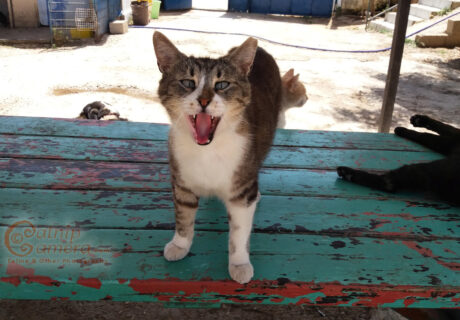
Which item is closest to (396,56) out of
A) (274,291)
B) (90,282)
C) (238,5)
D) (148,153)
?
(148,153)

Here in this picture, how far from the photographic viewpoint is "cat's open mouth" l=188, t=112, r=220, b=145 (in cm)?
157

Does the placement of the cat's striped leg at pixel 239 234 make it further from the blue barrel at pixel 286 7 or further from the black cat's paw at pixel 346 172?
the blue barrel at pixel 286 7

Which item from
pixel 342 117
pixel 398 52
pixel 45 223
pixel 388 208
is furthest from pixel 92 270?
pixel 342 117

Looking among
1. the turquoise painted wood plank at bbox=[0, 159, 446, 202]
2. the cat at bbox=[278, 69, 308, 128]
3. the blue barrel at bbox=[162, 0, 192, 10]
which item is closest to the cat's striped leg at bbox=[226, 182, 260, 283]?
the turquoise painted wood plank at bbox=[0, 159, 446, 202]

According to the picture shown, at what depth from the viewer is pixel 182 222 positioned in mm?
1753

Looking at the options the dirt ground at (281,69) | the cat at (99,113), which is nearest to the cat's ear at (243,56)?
the dirt ground at (281,69)

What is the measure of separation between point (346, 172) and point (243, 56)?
113cm

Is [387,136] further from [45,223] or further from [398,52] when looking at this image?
[45,223]

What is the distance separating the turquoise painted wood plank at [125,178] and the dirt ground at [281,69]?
2053mm

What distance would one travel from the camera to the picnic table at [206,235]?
165 centimetres

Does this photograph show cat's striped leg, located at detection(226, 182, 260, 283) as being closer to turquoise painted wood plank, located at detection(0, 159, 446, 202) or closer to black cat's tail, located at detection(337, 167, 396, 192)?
turquoise painted wood plank, located at detection(0, 159, 446, 202)

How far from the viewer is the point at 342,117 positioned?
19.8ft

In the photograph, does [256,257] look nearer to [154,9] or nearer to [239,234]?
[239,234]

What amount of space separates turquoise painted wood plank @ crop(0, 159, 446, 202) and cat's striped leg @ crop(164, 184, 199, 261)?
1.87 feet
